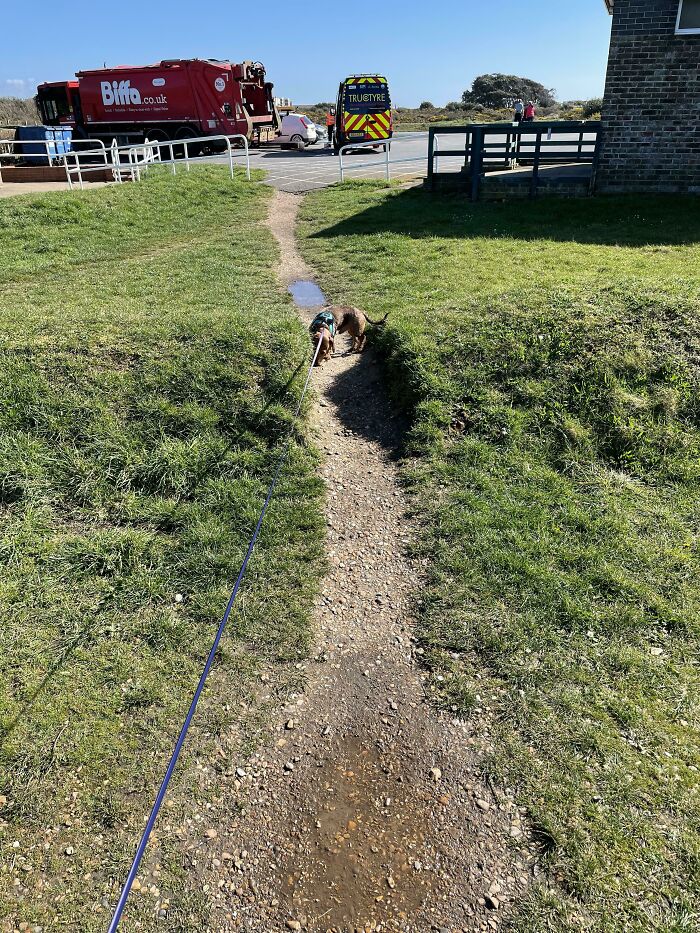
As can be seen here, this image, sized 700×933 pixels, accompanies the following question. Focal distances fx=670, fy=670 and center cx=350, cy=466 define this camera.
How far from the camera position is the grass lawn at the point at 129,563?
3.17 metres

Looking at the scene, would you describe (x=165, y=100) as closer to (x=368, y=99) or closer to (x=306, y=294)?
(x=368, y=99)

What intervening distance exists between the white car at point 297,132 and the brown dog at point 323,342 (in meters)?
25.5

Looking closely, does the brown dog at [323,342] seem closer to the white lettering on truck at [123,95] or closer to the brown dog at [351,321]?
the brown dog at [351,321]

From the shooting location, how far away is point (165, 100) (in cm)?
2475

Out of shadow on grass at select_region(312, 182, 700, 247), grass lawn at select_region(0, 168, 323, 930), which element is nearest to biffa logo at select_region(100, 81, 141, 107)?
shadow on grass at select_region(312, 182, 700, 247)

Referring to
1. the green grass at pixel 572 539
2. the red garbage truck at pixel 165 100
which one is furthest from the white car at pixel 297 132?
the green grass at pixel 572 539

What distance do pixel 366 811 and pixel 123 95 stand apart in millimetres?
28259

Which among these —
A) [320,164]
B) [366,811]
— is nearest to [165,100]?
[320,164]

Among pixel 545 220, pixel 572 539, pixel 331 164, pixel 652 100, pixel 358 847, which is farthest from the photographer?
pixel 331 164

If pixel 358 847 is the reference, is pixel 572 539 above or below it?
above

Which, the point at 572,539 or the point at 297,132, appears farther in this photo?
the point at 297,132

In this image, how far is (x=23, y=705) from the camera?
3752 millimetres

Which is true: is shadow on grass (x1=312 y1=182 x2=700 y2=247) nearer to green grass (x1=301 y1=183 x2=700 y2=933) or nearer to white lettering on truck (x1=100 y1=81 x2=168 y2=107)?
green grass (x1=301 y1=183 x2=700 y2=933)

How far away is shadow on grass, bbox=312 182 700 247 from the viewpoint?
1075 centimetres
